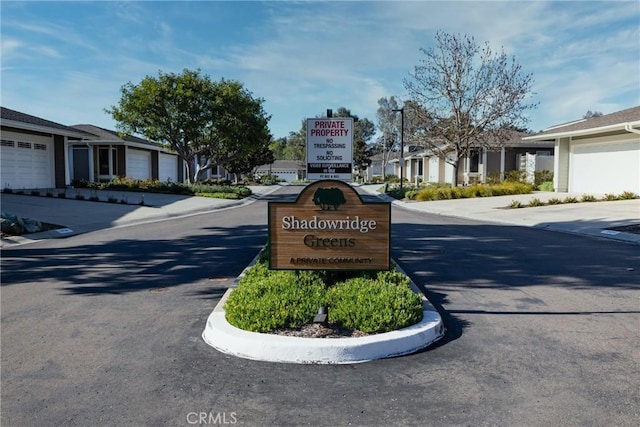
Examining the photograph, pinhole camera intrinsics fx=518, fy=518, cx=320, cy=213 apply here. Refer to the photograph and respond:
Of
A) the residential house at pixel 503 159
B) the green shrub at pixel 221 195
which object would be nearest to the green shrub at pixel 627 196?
the residential house at pixel 503 159

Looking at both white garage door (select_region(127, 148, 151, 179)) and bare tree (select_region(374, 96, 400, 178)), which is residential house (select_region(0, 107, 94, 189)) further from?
bare tree (select_region(374, 96, 400, 178))

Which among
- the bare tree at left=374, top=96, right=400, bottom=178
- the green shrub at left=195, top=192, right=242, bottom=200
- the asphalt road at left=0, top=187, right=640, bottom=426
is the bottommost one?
the asphalt road at left=0, top=187, right=640, bottom=426

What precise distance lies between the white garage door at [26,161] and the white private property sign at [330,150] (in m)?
23.0

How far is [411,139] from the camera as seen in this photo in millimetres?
32656

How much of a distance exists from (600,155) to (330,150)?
77.7ft

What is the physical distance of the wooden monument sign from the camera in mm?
6133

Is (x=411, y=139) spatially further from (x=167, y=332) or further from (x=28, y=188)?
(x=167, y=332)

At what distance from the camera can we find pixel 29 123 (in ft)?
81.3

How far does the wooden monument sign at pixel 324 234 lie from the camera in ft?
20.1

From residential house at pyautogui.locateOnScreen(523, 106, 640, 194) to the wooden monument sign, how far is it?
20.4m

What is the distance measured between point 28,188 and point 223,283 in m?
23.2

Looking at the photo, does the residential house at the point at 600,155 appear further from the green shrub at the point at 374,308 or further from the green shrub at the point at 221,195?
the green shrub at the point at 374,308

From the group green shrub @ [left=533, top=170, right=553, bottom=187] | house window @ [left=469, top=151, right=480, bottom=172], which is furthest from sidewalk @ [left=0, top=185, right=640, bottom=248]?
house window @ [left=469, top=151, right=480, bottom=172]

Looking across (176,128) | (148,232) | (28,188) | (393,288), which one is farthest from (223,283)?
(176,128)
